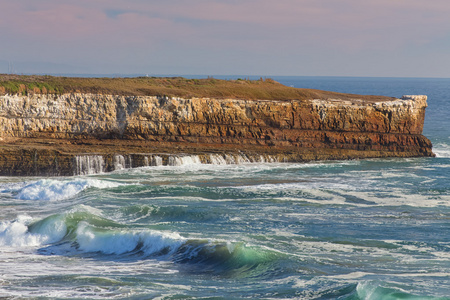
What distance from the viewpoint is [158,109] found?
44.8m

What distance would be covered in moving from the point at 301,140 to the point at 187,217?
22043 millimetres

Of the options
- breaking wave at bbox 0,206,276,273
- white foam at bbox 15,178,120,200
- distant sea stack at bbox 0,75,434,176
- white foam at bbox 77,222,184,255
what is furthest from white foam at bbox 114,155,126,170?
white foam at bbox 77,222,184,255

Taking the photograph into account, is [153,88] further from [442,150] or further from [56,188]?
[442,150]

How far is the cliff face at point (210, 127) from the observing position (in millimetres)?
42062

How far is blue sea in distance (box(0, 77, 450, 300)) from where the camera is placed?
16.6 meters

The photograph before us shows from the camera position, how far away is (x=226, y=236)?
72.4 feet

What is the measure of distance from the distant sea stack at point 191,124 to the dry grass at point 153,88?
10cm

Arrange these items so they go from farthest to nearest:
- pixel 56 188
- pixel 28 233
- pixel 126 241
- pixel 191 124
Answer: pixel 191 124 < pixel 56 188 < pixel 28 233 < pixel 126 241

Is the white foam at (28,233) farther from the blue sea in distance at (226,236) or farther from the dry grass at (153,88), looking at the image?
the dry grass at (153,88)

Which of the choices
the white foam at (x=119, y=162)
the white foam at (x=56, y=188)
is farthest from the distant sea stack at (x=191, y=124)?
the white foam at (x=56, y=188)

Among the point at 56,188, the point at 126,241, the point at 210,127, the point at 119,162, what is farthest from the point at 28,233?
the point at 210,127

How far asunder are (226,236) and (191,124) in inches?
934

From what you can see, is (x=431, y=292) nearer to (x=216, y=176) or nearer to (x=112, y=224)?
(x=112, y=224)

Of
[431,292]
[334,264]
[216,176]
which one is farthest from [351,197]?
[431,292]
